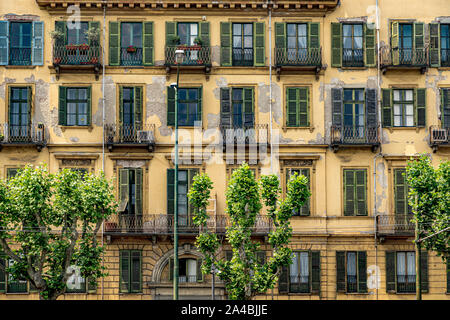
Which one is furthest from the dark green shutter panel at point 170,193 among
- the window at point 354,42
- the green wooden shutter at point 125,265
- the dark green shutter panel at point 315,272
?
the window at point 354,42

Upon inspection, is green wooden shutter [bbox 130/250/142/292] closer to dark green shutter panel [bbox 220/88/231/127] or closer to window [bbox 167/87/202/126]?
window [bbox 167/87/202/126]

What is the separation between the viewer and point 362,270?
36031 mm

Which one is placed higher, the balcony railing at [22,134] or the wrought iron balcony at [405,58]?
the wrought iron balcony at [405,58]

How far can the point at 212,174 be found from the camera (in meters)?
36.4

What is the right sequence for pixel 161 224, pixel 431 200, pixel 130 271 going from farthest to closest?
1. pixel 161 224
2. pixel 130 271
3. pixel 431 200

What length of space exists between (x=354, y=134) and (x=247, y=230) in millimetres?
8159

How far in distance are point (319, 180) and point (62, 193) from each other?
12.8m

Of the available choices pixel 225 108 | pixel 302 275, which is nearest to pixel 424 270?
pixel 302 275

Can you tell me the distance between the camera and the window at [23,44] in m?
36.7

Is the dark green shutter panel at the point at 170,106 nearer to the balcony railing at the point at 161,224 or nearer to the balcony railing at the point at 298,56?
the balcony railing at the point at 161,224

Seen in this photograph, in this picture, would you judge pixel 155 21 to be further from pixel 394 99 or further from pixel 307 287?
pixel 307 287

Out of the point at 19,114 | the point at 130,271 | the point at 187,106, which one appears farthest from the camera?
the point at 187,106

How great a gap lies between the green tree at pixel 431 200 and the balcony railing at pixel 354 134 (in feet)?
12.4

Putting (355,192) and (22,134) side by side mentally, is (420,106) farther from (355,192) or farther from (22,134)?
(22,134)
